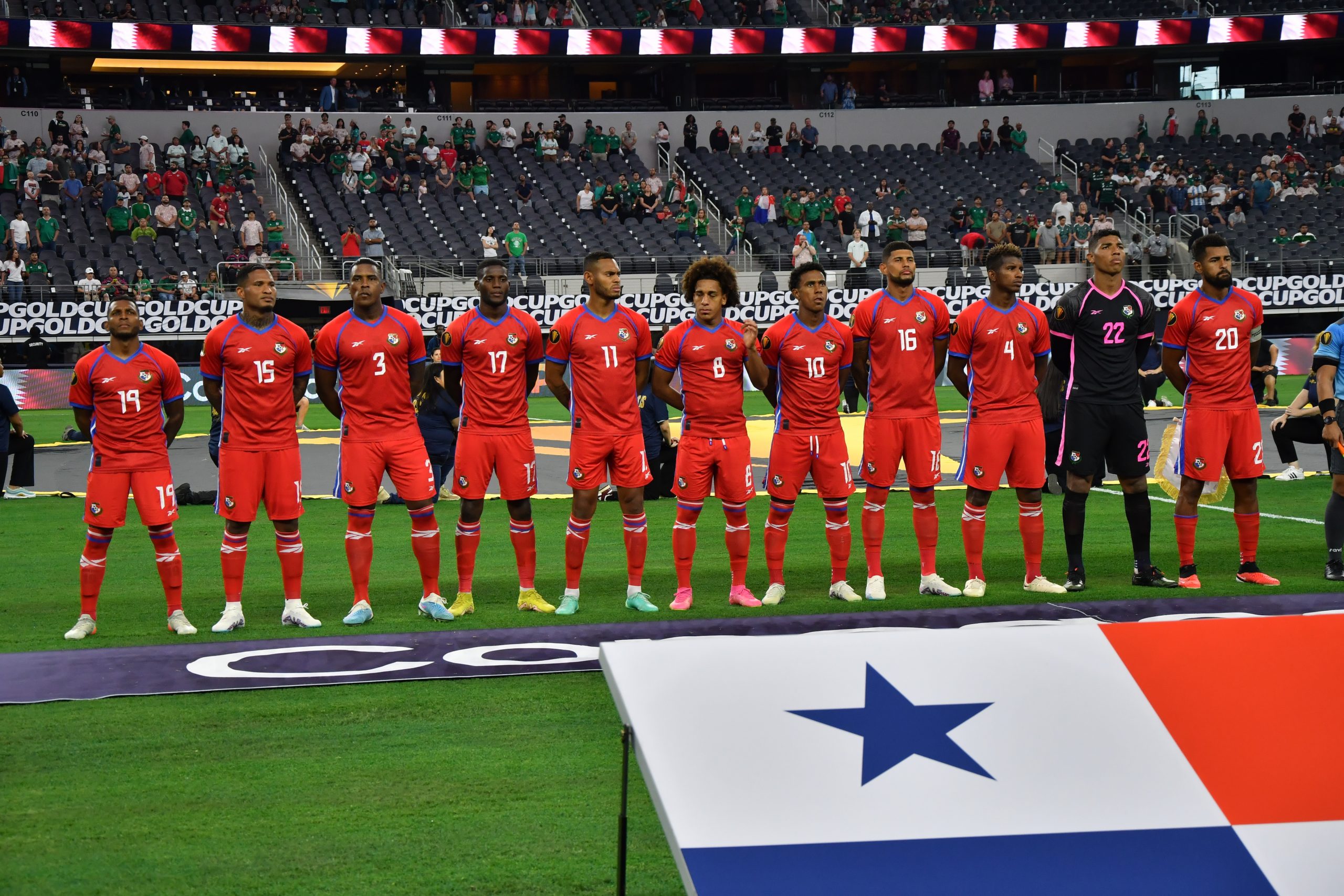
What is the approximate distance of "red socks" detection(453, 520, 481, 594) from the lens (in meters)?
8.32

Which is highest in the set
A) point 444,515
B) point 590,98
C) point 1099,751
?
point 590,98

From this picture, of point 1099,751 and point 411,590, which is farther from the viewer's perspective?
point 411,590

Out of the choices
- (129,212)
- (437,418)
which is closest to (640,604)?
(437,418)

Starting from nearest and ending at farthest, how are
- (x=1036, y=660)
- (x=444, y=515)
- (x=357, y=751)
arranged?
1. (x=1036, y=660)
2. (x=357, y=751)
3. (x=444, y=515)

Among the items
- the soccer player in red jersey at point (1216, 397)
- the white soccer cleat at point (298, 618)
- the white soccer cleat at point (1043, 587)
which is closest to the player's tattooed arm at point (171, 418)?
the white soccer cleat at point (298, 618)

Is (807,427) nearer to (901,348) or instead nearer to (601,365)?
(901,348)

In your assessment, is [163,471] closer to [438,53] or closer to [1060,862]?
[1060,862]

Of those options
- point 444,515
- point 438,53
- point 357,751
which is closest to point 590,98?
point 438,53

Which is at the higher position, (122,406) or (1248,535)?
(122,406)

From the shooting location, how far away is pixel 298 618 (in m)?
7.80

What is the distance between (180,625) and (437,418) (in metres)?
5.45

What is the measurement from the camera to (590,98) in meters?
41.6

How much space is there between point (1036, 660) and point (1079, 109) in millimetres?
40413

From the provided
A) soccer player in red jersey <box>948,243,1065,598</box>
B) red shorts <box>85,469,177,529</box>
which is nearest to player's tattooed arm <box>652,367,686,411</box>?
soccer player in red jersey <box>948,243,1065,598</box>
